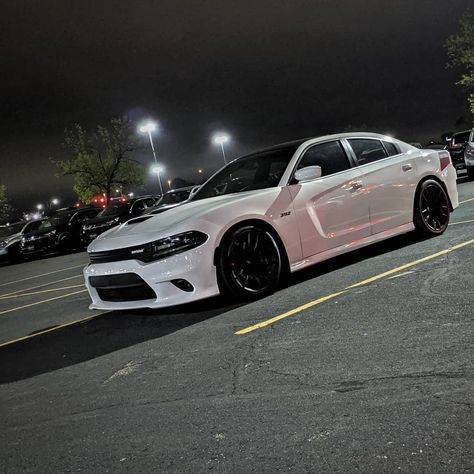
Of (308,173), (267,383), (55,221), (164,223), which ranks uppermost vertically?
(55,221)

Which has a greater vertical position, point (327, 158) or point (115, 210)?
point (115, 210)

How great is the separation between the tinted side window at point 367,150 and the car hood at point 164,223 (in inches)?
56.3

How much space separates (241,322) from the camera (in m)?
4.35

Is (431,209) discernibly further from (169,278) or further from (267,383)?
(267,383)

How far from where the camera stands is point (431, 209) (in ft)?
22.1

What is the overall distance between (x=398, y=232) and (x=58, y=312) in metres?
4.51

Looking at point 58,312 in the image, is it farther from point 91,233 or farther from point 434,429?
point 91,233

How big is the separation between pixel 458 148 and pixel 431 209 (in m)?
13.4

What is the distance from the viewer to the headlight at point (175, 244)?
4641mm

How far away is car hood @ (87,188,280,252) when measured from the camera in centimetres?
474

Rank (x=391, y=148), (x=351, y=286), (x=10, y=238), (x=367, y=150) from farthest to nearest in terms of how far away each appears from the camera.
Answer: (x=10, y=238)
(x=391, y=148)
(x=367, y=150)
(x=351, y=286)

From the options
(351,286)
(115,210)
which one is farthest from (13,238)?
(351,286)

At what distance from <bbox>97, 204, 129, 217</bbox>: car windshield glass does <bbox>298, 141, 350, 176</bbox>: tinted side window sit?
575 inches

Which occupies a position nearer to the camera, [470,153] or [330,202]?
[330,202]
